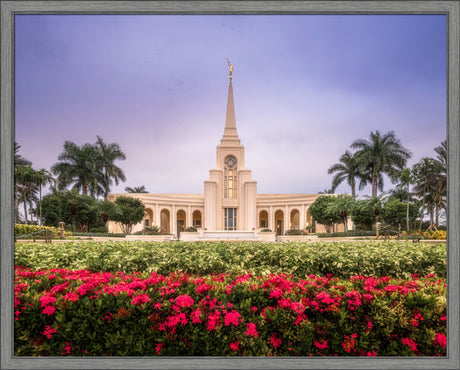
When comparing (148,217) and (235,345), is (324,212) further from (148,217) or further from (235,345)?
(235,345)

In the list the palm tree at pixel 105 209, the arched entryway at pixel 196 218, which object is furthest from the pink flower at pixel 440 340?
the arched entryway at pixel 196 218

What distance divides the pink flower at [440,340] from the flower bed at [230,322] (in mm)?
13

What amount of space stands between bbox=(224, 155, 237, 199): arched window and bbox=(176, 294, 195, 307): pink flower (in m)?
30.6

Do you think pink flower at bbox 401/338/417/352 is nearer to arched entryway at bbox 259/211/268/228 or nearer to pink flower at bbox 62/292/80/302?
pink flower at bbox 62/292/80/302

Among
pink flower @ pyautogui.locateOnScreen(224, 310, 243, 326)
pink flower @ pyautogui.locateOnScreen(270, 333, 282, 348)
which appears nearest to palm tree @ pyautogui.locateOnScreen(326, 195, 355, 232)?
pink flower @ pyautogui.locateOnScreen(270, 333, 282, 348)

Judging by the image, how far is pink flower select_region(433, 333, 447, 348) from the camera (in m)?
2.53

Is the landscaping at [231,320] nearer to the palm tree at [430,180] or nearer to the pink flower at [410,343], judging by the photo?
the pink flower at [410,343]

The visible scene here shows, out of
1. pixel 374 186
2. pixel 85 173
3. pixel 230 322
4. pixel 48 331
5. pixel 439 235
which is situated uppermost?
pixel 85 173

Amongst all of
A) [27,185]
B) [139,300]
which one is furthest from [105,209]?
[139,300]

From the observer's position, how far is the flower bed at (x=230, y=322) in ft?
7.88

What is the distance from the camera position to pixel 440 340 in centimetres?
253

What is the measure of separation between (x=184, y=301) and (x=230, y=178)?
31086 millimetres

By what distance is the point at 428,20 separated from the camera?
2.91 metres

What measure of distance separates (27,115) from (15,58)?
0.58m
